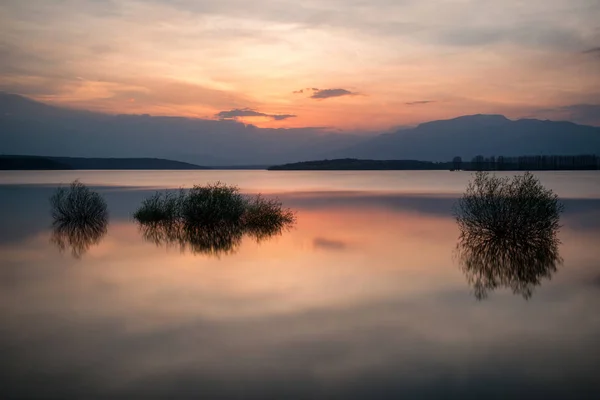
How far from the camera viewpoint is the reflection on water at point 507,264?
14.8m

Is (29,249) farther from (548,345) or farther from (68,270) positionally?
(548,345)

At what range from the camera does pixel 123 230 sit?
91.3ft

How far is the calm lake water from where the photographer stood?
7.94 meters

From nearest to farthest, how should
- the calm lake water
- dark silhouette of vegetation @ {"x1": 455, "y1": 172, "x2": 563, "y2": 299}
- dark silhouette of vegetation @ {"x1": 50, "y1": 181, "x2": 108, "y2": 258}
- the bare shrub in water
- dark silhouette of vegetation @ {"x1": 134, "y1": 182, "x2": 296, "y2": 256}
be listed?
1. the calm lake water
2. dark silhouette of vegetation @ {"x1": 455, "y1": 172, "x2": 563, "y2": 299}
3. dark silhouette of vegetation @ {"x1": 134, "y1": 182, "x2": 296, "y2": 256}
4. dark silhouette of vegetation @ {"x1": 50, "y1": 181, "x2": 108, "y2": 258}
5. the bare shrub in water

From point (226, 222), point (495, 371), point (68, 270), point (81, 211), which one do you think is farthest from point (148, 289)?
point (81, 211)

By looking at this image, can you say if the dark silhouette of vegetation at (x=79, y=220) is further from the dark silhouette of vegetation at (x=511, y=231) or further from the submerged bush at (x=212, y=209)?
the dark silhouette of vegetation at (x=511, y=231)

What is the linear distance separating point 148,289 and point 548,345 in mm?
9575

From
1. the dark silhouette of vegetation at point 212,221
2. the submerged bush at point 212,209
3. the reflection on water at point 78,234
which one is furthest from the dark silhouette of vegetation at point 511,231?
the reflection on water at point 78,234

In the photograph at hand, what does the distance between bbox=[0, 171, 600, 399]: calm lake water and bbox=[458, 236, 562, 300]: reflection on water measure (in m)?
0.37

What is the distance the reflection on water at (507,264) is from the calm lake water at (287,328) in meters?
0.37

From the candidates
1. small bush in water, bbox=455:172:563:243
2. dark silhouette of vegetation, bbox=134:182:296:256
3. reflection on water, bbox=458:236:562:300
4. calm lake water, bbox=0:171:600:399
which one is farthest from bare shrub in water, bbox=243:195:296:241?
small bush in water, bbox=455:172:563:243

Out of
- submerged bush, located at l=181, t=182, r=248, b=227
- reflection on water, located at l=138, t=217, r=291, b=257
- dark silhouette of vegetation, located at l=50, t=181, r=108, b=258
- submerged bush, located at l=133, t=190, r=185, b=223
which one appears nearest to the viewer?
reflection on water, located at l=138, t=217, r=291, b=257

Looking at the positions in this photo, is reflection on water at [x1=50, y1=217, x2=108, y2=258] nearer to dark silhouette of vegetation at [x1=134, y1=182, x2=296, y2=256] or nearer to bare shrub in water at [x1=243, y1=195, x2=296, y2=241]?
dark silhouette of vegetation at [x1=134, y1=182, x2=296, y2=256]

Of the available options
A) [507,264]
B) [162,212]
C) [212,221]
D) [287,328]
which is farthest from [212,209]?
[287,328]
